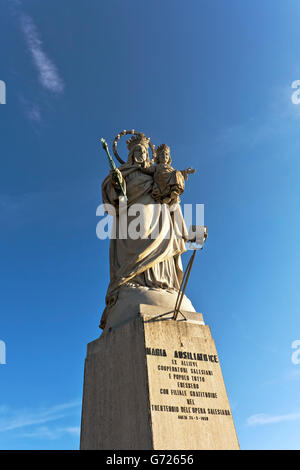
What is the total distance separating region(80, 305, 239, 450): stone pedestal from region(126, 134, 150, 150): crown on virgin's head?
5376 mm

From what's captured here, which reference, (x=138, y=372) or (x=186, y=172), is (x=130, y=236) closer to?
(x=186, y=172)

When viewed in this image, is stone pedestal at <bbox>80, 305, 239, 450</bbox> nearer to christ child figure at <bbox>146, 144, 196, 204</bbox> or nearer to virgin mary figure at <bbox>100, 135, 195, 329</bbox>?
virgin mary figure at <bbox>100, 135, 195, 329</bbox>

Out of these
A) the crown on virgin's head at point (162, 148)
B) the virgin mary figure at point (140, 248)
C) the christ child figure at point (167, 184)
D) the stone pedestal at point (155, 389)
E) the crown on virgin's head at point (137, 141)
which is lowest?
the stone pedestal at point (155, 389)

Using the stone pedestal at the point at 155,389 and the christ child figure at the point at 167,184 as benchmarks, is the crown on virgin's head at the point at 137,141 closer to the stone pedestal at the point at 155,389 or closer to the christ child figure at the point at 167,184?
the christ child figure at the point at 167,184

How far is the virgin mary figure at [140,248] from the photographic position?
7402mm

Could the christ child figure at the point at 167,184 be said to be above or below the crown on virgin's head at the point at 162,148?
below

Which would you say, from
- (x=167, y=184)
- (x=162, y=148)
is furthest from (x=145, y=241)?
(x=162, y=148)

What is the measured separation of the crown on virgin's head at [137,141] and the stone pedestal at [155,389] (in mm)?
5376

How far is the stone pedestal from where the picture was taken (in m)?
5.52

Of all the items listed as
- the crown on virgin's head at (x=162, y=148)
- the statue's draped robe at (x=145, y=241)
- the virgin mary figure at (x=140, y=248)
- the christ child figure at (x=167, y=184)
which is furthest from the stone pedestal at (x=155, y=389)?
the crown on virgin's head at (x=162, y=148)

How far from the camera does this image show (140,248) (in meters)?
8.07

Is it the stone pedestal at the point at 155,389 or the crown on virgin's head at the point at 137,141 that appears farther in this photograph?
the crown on virgin's head at the point at 137,141
